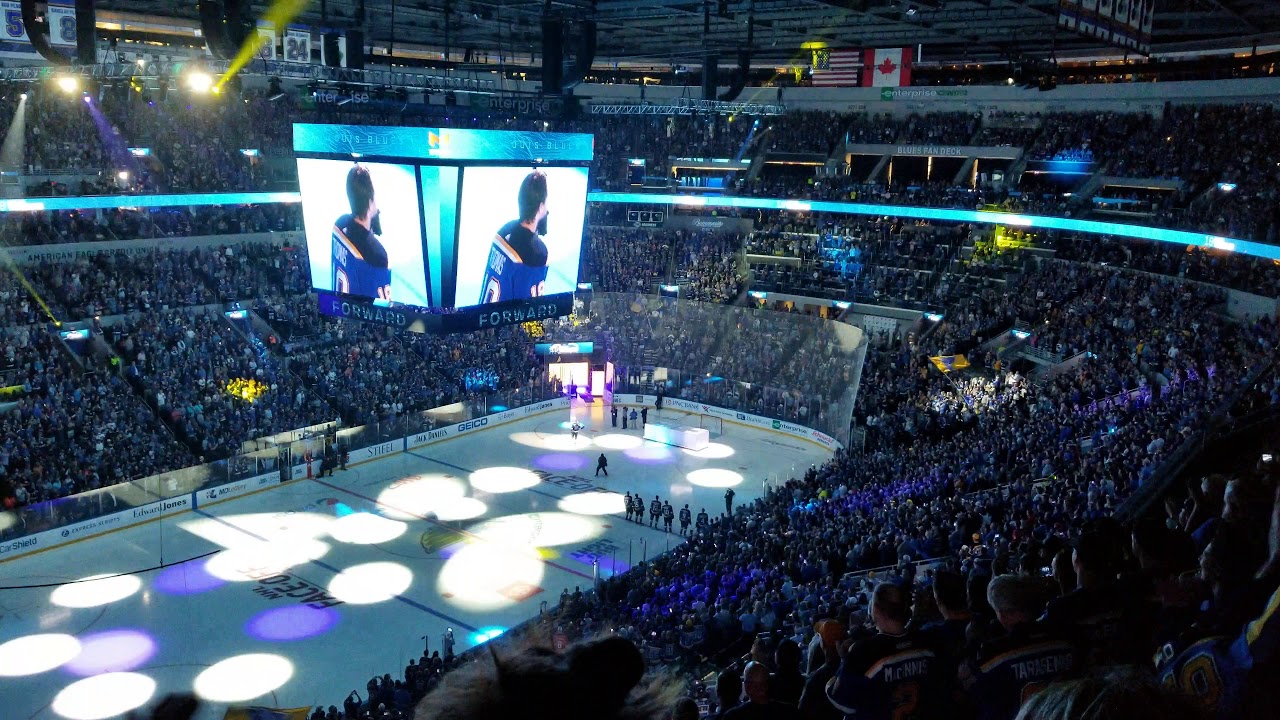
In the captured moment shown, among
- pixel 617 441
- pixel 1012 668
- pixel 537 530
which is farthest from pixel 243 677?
pixel 617 441

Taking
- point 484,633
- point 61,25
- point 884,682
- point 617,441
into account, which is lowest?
point 617,441

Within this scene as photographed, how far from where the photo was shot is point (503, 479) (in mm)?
26969

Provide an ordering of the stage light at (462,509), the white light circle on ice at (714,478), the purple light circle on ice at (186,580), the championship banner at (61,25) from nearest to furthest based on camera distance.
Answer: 1. the championship banner at (61,25)
2. the purple light circle on ice at (186,580)
3. the stage light at (462,509)
4. the white light circle on ice at (714,478)

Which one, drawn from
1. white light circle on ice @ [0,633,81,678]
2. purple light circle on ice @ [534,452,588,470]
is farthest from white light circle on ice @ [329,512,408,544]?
white light circle on ice @ [0,633,81,678]

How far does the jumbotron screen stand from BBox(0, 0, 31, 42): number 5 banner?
5246mm

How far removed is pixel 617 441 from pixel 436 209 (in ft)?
42.3

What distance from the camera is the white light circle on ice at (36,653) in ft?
51.4

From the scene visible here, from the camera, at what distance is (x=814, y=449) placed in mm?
30859

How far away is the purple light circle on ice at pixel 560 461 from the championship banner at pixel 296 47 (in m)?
13.0

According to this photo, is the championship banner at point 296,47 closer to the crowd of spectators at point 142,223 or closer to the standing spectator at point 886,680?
the crowd of spectators at point 142,223

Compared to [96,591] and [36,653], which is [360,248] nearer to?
[96,591]

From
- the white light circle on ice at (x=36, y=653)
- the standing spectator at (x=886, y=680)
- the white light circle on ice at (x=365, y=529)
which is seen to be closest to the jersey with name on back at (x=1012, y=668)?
the standing spectator at (x=886, y=680)

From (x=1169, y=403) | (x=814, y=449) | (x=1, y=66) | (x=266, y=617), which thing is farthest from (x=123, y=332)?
(x=1169, y=403)

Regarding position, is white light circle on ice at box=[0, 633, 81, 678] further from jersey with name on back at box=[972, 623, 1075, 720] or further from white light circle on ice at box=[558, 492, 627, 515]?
jersey with name on back at box=[972, 623, 1075, 720]
